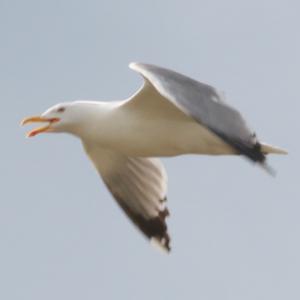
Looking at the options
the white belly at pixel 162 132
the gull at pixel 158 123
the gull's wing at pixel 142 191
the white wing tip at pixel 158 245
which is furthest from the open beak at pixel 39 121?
the white wing tip at pixel 158 245

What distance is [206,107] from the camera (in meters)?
16.3

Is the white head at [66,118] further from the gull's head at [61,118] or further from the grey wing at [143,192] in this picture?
the grey wing at [143,192]

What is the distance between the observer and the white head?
1736 cm

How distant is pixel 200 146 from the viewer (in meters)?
17.0

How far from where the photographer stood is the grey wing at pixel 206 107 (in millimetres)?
15758

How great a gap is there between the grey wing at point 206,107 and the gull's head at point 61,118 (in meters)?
1.10

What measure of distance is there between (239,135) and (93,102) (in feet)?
6.49

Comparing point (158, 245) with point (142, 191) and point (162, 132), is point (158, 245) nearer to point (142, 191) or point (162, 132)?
point (142, 191)

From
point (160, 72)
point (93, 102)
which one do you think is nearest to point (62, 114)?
point (93, 102)

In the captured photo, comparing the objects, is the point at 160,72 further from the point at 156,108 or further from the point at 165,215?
the point at 165,215

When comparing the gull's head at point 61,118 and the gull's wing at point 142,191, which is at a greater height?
the gull's head at point 61,118

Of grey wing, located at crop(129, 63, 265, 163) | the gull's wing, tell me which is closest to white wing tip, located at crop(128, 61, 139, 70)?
grey wing, located at crop(129, 63, 265, 163)

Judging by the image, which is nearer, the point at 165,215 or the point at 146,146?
the point at 146,146

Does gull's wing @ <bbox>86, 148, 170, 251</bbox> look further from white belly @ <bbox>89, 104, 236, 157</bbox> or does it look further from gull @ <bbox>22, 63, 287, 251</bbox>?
white belly @ <bbox>89, 104, 236, 157</bbox>
